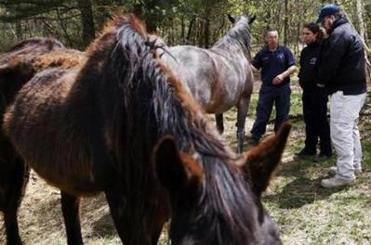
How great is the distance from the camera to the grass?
4410 mm

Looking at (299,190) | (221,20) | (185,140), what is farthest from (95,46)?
(221,20)

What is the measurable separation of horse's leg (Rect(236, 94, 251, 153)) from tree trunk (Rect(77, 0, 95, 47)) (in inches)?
204

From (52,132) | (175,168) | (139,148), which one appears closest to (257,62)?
(52,132)

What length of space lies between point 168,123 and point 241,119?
213 inches

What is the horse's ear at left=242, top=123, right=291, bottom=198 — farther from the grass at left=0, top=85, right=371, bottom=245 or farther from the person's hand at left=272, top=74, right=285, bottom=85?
the person's hand at left=272, top=74, right=285, bottom=85

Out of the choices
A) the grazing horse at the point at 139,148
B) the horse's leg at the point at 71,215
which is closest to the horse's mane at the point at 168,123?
the grazing horse at the point at 139,148

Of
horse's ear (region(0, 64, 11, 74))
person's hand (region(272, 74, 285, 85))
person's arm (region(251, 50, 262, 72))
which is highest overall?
horse's ear (region(0, 64, 11, 74))

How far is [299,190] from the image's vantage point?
5.53 m

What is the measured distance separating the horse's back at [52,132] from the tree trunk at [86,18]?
783cm

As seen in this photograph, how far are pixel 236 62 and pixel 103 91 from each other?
15.4ft

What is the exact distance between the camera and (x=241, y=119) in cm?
745

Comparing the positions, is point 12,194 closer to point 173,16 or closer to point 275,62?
point 275,62

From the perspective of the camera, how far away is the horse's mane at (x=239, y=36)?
7.52 m

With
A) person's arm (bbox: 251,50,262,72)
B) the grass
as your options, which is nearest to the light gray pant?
the grass
